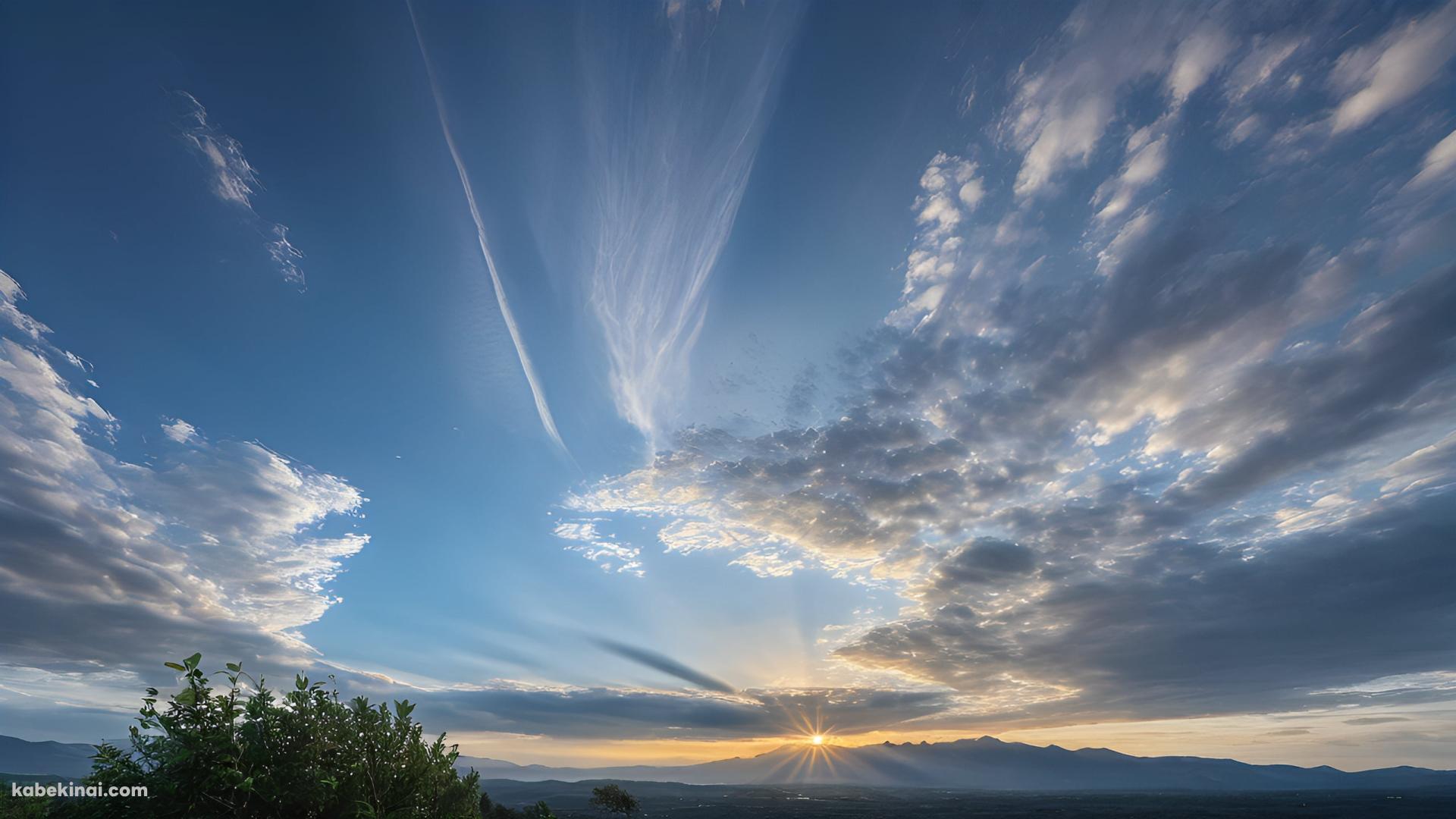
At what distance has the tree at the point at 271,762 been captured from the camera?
61.3 ft

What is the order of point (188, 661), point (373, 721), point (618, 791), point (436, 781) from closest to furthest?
point (188, 661) < point (373, 721) < point (436, 781) < point (618, 791)

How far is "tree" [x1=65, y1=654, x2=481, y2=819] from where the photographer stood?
18.7 metres

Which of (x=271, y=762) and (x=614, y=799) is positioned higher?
(x=271, y=762)

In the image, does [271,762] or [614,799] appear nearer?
[271,762]

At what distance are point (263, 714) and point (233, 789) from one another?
2749mm

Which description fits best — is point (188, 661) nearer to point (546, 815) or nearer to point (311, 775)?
point (311, 775)

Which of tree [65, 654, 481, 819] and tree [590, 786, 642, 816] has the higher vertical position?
tree [65, 654, 481, 819]

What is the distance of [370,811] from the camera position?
19.4 meters

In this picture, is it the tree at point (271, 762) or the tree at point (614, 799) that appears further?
the tree at point (614, 799)

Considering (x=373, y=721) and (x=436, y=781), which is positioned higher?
(x=373, y=721)

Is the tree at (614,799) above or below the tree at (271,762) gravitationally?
below

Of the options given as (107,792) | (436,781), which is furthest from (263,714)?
(436,781)

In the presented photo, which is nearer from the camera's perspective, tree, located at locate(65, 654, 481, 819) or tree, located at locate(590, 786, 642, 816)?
tree, located at locate(65, 654, 481, 819)

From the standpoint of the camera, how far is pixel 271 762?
2109 cm
